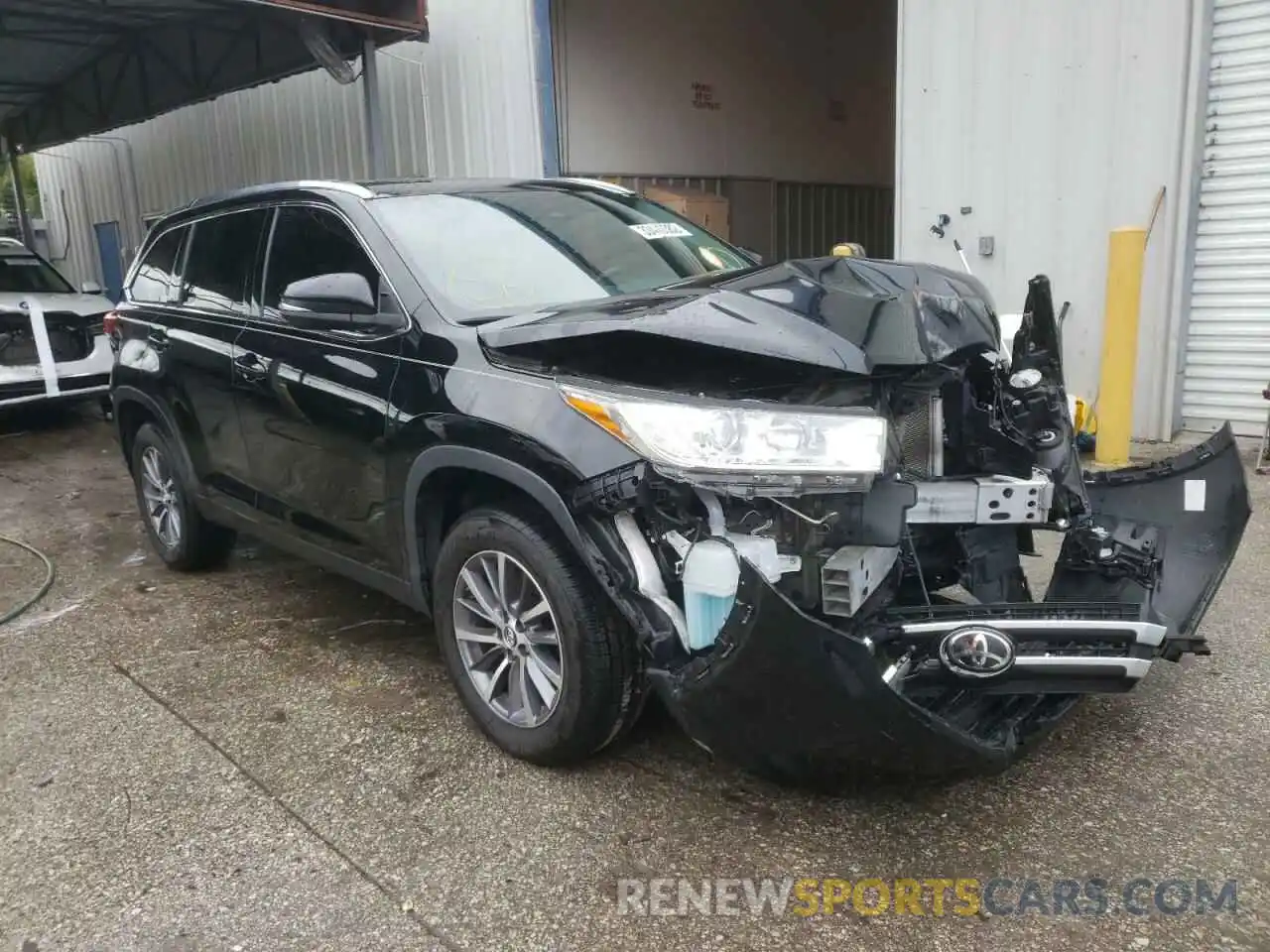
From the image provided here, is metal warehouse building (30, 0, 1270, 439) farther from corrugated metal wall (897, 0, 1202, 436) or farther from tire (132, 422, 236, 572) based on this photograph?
tire (132, 422, 236, 572)

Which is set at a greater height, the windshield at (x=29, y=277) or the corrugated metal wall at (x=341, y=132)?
the corrugated metal wall at (x=341, y=132)

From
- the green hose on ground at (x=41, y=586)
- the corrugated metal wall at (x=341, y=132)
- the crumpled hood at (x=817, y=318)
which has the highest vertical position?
A: the corrugated metal wall at (x=341, y=132)

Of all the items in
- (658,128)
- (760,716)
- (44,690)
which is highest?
(658,128)

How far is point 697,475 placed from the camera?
97.7 inches

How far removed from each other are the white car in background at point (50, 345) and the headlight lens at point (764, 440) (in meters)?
8.13

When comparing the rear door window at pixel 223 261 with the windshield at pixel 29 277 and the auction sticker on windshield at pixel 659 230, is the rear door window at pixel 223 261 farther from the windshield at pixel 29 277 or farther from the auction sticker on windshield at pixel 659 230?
the windshield at pixel 29 277

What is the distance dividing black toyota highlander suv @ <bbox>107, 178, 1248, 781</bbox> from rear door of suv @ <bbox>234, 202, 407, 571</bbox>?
0.05 feet

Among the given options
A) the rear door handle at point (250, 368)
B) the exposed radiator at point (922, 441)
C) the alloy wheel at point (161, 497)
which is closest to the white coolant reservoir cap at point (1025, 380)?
the exposed radiator at point (922, 441)

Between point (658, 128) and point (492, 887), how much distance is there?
10.7 meters

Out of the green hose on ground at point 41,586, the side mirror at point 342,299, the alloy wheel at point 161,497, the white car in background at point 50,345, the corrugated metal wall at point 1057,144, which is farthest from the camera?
the white car in background at point 50,345

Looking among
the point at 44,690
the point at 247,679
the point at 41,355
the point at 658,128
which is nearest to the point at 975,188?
the point at 658,128

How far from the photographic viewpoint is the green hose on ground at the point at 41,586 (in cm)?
478

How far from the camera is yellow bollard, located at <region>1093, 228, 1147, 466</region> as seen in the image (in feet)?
21.4

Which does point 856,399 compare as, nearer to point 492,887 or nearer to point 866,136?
point 492,887
